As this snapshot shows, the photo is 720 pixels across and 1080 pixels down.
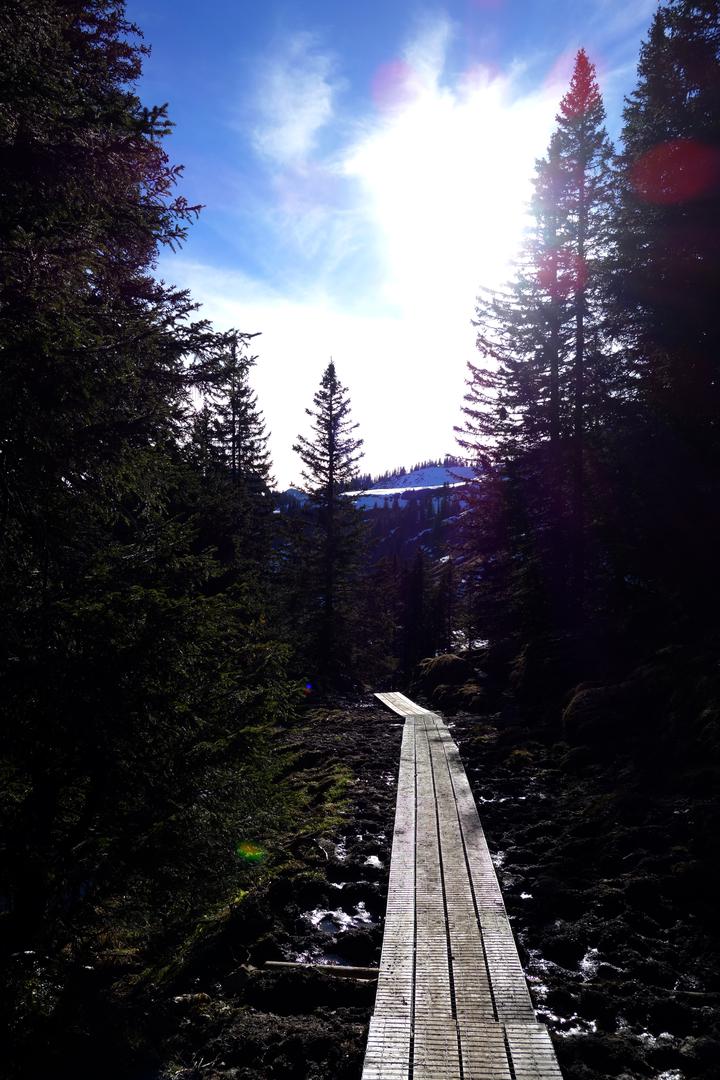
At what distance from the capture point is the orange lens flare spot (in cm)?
1633

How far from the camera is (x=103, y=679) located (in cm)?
505

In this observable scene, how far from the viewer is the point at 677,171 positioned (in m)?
17.0

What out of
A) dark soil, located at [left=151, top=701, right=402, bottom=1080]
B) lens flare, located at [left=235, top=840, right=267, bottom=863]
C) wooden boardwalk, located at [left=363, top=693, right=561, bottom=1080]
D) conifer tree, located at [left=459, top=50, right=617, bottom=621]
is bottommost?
dark soil, located at [left=151, top=701, right=402, bottom=1080]

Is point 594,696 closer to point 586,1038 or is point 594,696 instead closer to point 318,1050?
point 586,1038

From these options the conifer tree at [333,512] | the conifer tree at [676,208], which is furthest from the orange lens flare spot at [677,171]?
the conifer tree at [333,512]

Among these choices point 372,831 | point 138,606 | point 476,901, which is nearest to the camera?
point 138,606

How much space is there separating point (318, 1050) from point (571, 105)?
28363 millimetres

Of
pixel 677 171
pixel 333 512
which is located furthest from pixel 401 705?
pixel 677 171

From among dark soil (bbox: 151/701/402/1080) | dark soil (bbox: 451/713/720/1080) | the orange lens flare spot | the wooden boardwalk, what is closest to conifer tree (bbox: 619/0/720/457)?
the orange lens flare spot

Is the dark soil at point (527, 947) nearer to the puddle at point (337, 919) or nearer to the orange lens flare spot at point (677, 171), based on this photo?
the puddle at point (337, 919)

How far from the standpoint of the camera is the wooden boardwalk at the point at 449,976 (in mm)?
4535

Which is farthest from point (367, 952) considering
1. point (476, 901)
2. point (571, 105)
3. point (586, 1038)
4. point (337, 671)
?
point (571, 105)

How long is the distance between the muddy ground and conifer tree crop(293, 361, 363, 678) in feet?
58.3

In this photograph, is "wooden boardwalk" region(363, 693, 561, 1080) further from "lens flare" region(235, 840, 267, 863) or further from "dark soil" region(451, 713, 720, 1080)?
"lens flare" region(235, 840, 267, 863)
